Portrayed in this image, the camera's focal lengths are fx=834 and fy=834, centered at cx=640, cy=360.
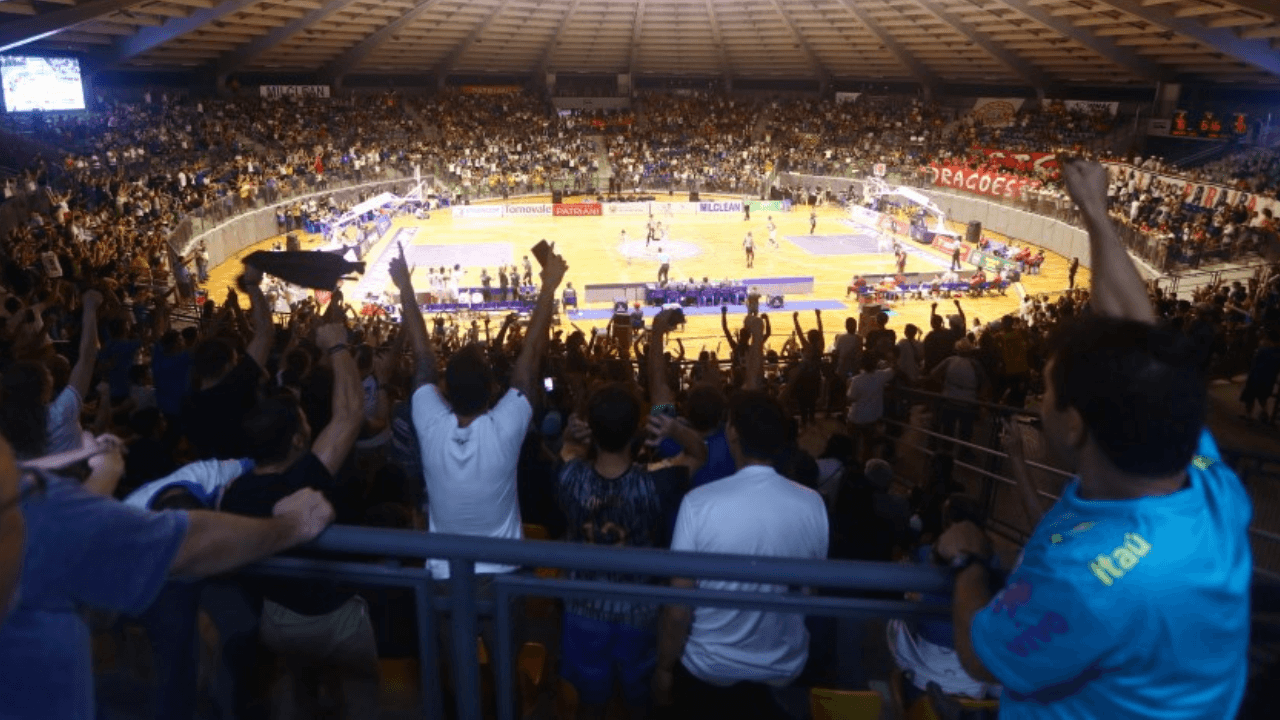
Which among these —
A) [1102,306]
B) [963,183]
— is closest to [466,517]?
[1102,306]

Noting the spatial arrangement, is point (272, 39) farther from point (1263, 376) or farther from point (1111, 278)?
point (1111, 278)

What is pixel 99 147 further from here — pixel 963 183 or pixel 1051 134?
pixel 1051 134

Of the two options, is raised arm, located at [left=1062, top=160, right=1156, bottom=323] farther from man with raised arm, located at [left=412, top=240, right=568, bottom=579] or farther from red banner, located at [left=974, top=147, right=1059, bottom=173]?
red banner, located at [left=974, top=147, right=1059, bottom=173]

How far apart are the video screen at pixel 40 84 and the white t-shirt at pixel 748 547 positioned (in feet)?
138

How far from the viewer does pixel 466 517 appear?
3.53 metres

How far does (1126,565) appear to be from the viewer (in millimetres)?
1671

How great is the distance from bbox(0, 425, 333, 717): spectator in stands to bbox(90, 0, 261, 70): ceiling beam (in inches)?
1373

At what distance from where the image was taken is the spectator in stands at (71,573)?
1.75 m

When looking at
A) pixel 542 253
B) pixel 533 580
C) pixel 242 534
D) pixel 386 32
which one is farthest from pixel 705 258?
pixel 242 534

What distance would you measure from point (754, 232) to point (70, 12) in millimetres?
28157

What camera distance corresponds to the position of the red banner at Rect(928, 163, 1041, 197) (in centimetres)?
3959

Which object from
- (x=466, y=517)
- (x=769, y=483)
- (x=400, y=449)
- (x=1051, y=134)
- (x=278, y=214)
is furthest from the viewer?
(x=1051, y=134)

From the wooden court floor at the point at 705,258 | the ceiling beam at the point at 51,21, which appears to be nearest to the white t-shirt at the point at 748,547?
the wooden court floor at the point at 705,258

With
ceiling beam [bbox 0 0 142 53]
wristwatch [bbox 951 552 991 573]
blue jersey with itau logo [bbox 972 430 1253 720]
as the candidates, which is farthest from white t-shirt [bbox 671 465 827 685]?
ceiling beam [bbox 0 0 142 53]
